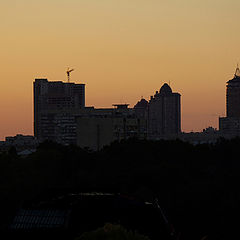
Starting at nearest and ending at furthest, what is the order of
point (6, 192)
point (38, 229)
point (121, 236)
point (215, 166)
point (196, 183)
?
point (121, 236)
point (38, 229)
point (6, 192)
point (196, 183)
point (215, 166)

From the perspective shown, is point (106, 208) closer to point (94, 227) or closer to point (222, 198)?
point (94, 227)

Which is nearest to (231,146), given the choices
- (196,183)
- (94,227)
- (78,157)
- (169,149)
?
(169,149)

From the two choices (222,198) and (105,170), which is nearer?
(222,198)

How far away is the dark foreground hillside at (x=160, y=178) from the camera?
71.9 m

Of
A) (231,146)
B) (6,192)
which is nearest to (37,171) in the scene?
(6,192)

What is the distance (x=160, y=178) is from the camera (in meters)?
97.6

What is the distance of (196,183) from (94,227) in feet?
245

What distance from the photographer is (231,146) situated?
464 feet

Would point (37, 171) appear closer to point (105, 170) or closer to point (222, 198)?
point (105, 170)

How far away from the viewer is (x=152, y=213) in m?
22.9

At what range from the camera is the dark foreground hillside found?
7188 cm

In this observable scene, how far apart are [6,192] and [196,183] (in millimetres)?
23571

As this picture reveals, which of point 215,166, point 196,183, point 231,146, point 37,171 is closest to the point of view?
point 196,183

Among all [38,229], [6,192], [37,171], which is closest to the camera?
[38,229]
